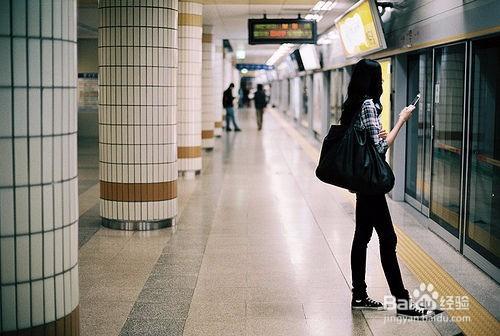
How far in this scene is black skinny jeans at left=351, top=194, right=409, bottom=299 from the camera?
4695 millimetres

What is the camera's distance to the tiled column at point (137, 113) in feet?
24.2

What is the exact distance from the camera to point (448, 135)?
24.6ft

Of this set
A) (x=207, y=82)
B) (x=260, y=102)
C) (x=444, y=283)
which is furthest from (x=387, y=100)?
(x=260, y=102)

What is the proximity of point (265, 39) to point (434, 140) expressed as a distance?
543 centimetres

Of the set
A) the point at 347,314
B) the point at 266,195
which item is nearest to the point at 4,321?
the point at 347,314

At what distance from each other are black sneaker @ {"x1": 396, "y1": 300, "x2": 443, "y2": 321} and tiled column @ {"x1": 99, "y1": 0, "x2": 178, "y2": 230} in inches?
148

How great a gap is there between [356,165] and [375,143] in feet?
0.70

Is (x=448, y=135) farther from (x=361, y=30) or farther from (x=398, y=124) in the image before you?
(x=361, y=30)

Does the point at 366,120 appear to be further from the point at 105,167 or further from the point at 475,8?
the point at 105,167

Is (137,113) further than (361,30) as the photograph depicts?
No

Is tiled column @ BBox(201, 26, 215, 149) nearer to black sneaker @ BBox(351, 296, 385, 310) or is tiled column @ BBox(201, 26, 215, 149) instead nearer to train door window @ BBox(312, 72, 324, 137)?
train door window @ BBox(312, 72, 324, 137)

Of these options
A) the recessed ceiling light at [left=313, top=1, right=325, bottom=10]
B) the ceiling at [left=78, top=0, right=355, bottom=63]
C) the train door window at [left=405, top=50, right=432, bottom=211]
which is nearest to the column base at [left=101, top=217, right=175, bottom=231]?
the train door window at [left=405, top=50, right=432, bottom=211]

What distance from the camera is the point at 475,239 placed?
20.8 feet

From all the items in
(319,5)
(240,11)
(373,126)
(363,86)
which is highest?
(240,11)
